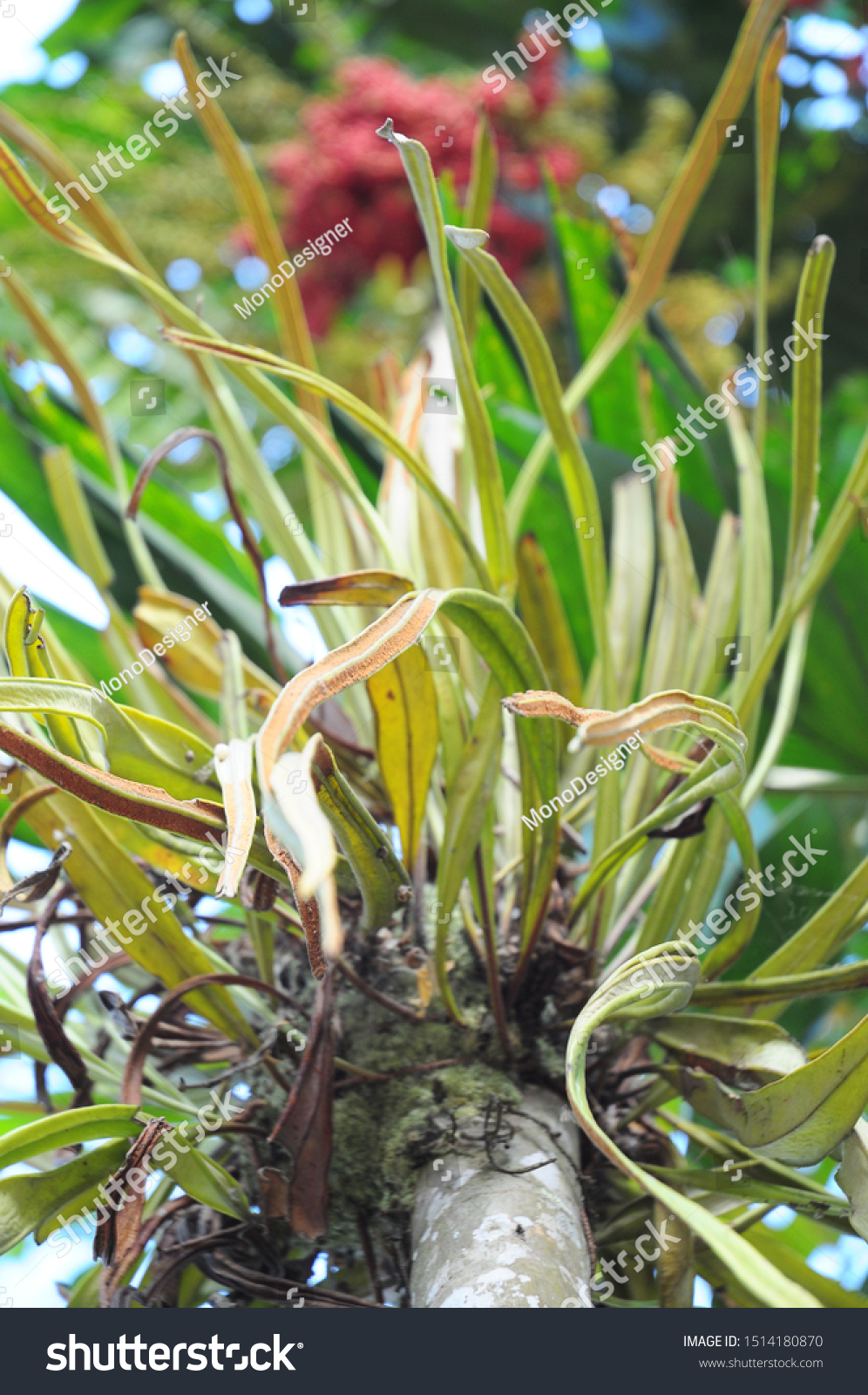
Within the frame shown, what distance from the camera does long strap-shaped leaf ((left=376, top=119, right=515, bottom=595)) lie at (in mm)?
379

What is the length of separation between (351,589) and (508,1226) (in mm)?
216

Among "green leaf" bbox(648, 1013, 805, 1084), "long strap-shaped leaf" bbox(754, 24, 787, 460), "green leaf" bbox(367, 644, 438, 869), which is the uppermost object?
"long strap-shaped leaf" bbox(754, 24, 787, 460)

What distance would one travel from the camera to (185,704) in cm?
58

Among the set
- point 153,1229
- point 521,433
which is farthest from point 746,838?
point 521,433

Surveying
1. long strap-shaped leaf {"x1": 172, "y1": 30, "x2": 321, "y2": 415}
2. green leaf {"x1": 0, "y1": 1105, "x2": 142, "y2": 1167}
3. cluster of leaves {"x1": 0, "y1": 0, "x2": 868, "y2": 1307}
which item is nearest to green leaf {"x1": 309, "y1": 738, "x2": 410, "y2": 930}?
cluster of leaves {"x1": 0, "y1": 0, "x2": 868, "y2": 1307}

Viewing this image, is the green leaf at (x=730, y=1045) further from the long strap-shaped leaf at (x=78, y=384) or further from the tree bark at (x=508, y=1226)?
the long strap-shaped leaf at (x=78, y=384)

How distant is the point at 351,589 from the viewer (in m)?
0.37

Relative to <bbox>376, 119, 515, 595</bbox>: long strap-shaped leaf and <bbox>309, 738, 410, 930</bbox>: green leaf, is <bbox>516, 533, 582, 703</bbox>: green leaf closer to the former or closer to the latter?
<bbox>376, 119, 515, 595</bbox>: long strap-shaped leaf

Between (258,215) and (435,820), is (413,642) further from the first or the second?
(258,215)

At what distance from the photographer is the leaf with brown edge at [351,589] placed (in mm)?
361

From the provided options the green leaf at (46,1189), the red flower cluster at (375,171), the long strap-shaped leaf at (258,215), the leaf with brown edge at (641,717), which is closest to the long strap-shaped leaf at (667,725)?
the leaf with brown edge at (641,717)

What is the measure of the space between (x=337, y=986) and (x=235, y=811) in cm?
18

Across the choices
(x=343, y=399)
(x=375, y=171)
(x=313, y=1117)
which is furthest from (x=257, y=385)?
(x=375, y=171)
